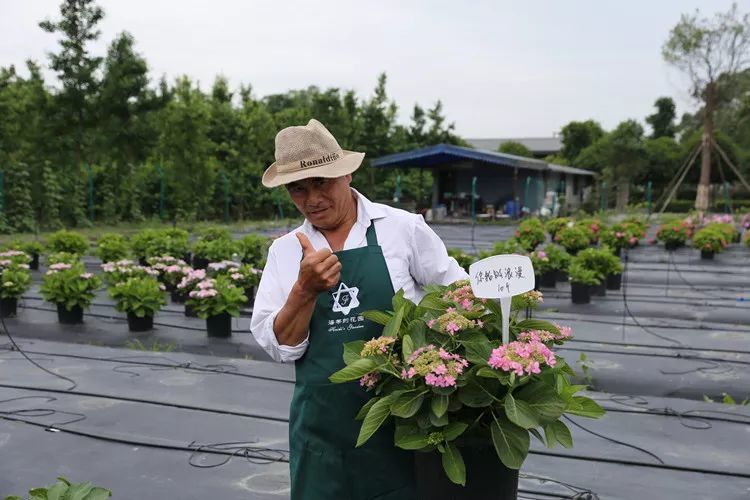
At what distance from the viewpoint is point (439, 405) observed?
4.39ft

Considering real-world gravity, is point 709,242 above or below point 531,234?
below

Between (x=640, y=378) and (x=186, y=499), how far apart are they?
3376mm

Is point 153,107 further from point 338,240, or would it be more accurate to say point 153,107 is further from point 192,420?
point 338,240

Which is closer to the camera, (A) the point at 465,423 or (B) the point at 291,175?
(A) the point at 465,423

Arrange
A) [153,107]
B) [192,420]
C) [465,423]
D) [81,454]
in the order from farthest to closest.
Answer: [153,107], [192,420], [81,454], [465,423]

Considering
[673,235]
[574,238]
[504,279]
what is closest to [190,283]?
[504,279]

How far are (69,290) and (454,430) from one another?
602 cm

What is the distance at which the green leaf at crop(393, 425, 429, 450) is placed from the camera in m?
1.38

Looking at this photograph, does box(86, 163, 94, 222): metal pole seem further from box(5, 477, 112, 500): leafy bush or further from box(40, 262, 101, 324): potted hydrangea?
box(5, 477, 112, 500): leafy bush

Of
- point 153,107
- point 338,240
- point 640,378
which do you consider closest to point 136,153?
point 153,107

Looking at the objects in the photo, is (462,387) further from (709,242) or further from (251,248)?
(709,242)

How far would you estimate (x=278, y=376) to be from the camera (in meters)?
4.86

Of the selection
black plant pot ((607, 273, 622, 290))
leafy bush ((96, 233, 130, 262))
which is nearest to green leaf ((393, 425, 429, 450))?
black plant pot ((607, 273, 622, 290))

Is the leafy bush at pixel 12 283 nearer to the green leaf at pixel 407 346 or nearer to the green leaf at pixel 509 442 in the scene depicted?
the green leaf at pixel 407 346
